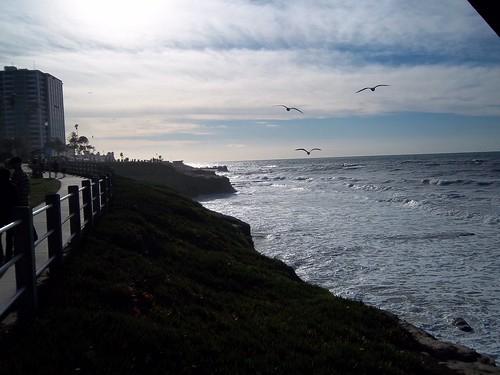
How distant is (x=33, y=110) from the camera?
84.6m

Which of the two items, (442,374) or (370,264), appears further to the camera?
(370,264)

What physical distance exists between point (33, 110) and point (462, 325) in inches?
3496

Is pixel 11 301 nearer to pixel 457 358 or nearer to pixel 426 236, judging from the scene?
pixel 457 358

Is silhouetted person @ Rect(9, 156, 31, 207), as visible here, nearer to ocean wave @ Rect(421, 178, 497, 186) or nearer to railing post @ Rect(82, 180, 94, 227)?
railing post @ Rect(82, 180, 94, 227)

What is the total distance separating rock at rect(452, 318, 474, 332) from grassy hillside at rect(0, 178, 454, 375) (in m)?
2.63

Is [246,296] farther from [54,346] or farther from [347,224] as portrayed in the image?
[347,224]

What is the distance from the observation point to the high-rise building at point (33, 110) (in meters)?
92.6

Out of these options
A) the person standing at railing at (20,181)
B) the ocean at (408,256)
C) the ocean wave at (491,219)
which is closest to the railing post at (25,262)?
the person standing at railing at (20,181)

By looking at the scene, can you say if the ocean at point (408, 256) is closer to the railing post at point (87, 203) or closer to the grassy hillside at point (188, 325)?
the grassy hillside at point (188, 325)

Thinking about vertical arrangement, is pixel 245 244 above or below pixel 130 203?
below

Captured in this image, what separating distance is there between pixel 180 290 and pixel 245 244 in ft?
29.2

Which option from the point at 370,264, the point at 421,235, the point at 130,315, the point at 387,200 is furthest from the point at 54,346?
the point at 387,200

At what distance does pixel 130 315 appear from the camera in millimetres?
5625

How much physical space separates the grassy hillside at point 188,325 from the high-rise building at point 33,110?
82.5m
